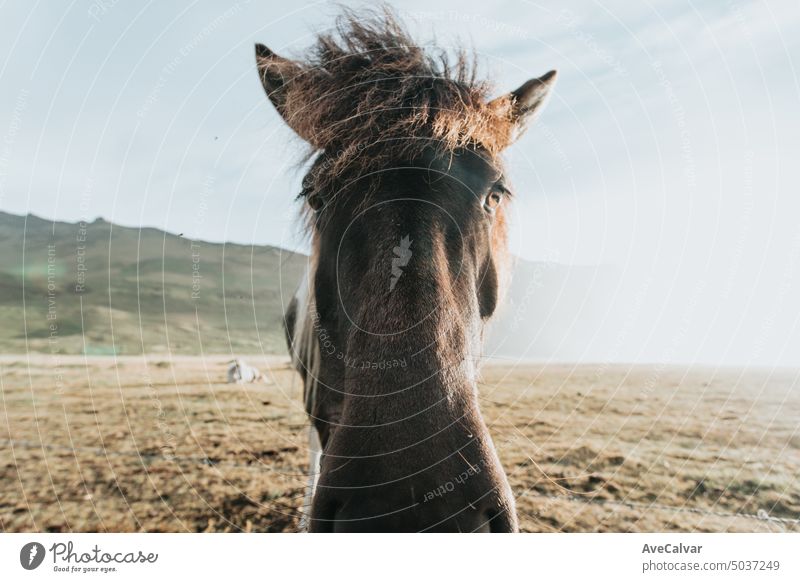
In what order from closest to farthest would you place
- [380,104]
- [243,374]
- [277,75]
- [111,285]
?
[380,104] < [277,75] < [111,285] < [243,374]

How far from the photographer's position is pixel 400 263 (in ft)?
8.37

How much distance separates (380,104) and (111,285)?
10630 millimetres

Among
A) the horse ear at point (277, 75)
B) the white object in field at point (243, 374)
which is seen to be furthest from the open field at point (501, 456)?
Result: the horse ear at point (277, 75)

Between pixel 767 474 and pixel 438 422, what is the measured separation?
22.6 feet

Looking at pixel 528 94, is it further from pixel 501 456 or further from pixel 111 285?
pixel 111 285

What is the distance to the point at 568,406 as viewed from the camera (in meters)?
12.4

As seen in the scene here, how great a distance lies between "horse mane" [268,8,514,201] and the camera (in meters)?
3.00

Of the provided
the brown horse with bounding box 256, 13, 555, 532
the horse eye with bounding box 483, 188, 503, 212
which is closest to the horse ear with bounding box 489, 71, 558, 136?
the brown horse with bounding box 256, 13, 555, 532

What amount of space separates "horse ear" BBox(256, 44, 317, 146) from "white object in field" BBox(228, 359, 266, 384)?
12035 millimetres

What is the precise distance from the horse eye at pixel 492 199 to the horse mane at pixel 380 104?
28 centimetres

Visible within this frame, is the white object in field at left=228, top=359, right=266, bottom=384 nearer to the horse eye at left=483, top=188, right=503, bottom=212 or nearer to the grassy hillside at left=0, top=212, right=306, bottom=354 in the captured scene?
the grassy hillside at left=0, top=212, right=306, bottom=354

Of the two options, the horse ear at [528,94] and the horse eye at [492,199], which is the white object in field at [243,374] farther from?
the horse eye at [492,199]

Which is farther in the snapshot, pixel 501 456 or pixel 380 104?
pixel 501 456

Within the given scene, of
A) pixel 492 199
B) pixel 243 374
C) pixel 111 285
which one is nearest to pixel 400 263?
pixel 492 199
